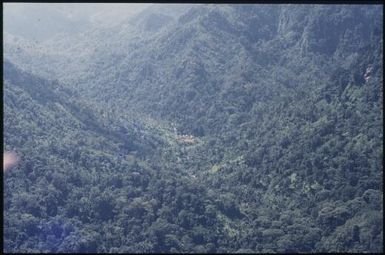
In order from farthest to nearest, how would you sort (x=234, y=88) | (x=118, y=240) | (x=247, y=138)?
(x=234, y=88) < (x=247, y=138) < (x=118, y=240)

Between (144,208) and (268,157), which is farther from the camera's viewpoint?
(268,157)

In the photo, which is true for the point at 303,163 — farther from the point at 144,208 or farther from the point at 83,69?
the point at 83,69

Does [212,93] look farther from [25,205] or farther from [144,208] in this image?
[25,205]

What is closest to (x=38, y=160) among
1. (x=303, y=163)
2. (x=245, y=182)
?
(x=245, y=182)

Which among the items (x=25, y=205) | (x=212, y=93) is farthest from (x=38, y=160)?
(x=212, y=93)

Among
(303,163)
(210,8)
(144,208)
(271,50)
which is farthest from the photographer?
(210,8)

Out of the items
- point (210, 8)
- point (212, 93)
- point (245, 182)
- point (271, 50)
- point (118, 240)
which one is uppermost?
point (210, 8)

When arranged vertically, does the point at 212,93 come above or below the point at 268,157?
above
